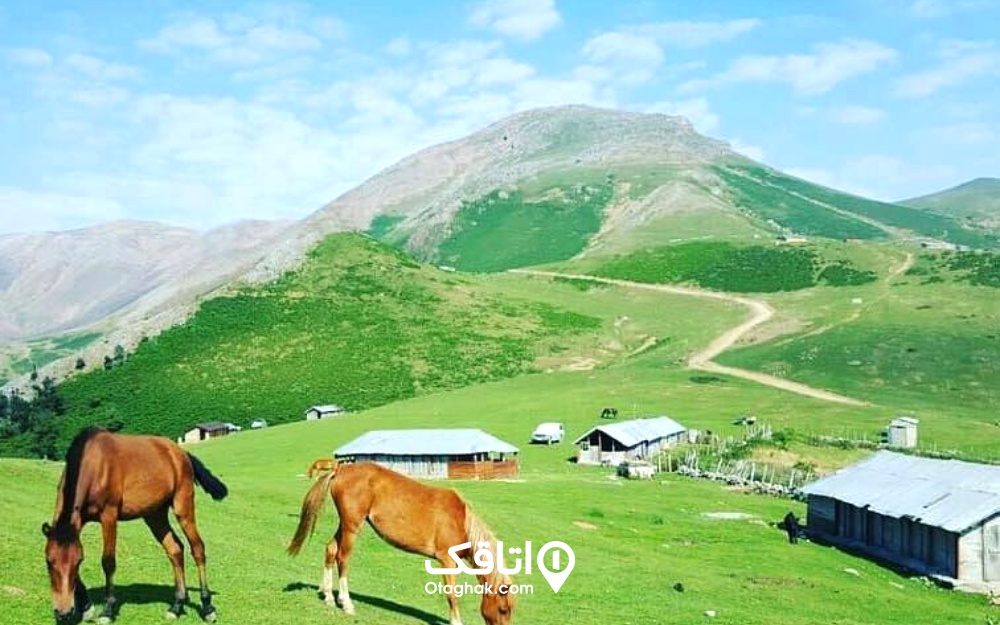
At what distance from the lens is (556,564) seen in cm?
3397

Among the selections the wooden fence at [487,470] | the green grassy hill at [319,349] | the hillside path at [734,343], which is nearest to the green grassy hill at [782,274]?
the hillside path at [734,343]

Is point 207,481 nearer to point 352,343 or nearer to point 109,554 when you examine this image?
point 109,554

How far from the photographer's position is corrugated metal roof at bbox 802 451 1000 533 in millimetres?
43156

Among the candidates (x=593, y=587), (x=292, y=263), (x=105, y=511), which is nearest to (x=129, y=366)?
(x=292, y=263)

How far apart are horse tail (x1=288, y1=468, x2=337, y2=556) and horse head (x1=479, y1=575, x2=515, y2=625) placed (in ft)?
13.3

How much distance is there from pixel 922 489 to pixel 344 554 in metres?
37.6

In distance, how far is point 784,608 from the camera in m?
32.3

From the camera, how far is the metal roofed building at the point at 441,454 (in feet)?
234

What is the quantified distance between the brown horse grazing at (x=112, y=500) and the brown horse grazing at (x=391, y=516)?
256 cm

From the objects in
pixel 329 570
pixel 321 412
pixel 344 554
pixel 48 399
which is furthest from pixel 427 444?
pixel 48 399

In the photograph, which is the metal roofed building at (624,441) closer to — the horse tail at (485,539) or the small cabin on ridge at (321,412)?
the small cabin on ridge at (321,412)

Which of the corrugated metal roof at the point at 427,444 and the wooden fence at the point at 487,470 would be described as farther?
the corrugated metal roof at the point at 427,444

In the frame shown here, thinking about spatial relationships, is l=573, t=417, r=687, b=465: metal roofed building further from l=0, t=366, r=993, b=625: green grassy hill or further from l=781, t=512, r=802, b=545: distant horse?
l=781, t=512, r=802, b=545: distant horse

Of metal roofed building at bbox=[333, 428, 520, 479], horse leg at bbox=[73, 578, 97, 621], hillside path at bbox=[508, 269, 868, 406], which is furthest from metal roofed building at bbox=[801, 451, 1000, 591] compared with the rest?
hillside path at bbox=[508, 269, 868, 406]
